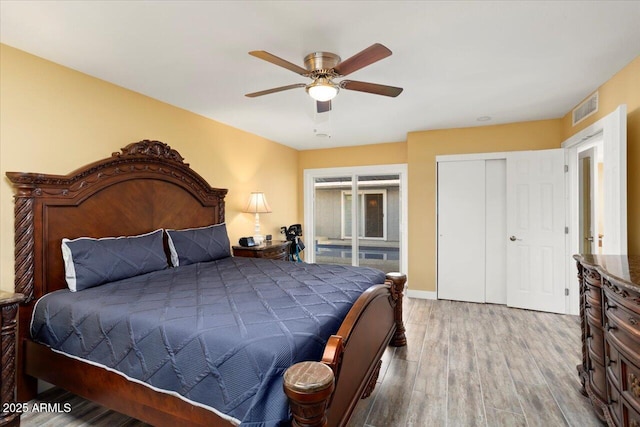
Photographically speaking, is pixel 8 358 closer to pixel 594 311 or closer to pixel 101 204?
pixel 101 204

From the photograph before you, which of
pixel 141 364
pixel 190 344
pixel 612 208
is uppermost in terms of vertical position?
pixel 612 208

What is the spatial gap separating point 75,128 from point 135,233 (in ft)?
3.35

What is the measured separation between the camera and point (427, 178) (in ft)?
15.2

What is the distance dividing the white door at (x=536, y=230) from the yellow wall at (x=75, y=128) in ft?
12.4

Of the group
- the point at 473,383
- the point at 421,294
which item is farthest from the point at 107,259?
the point at 421,294

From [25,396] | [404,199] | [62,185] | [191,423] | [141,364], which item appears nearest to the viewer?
[191,423]

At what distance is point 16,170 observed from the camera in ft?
7.45

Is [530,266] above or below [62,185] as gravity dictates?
below

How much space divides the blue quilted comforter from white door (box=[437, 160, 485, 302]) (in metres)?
2.62

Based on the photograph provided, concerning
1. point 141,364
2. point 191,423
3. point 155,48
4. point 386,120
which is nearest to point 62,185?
point 155,48

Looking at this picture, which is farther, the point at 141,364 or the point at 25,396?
the point at 25,396

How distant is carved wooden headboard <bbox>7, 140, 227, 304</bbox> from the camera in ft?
7.33

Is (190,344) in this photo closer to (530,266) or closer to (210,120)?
(210,120)

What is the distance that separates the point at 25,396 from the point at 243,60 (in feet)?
9.58
